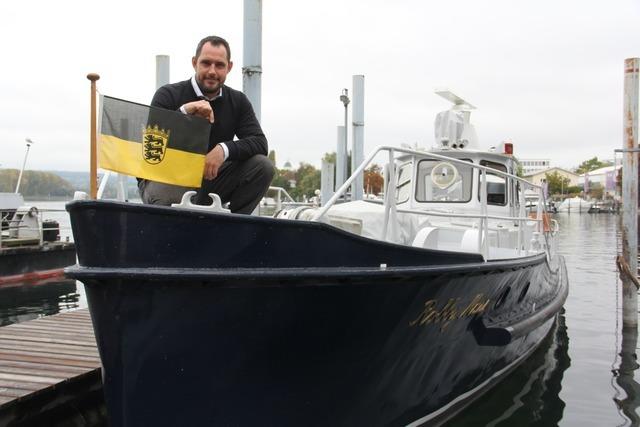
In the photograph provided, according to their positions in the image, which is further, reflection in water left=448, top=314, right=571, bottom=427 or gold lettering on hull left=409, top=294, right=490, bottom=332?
reflection in water left=448, top=314, right=571, bottom=427

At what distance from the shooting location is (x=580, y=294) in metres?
14.7

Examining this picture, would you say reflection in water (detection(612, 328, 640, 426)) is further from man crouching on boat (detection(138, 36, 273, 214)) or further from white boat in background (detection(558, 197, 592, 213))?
white boat in background (detection(558, 197, 592, 213))

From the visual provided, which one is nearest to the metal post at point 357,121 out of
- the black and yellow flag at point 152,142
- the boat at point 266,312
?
the boat at point 266,312

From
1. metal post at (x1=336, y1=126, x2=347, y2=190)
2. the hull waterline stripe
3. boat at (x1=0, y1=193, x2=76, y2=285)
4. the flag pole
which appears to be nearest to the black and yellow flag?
the flag pole

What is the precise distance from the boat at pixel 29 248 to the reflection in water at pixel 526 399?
14439mm

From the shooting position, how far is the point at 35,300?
1519 centimetres

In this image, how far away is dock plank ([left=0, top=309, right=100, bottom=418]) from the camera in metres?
4.64

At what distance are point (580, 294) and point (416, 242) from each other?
36.6ft

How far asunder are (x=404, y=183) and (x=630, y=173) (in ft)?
12.2

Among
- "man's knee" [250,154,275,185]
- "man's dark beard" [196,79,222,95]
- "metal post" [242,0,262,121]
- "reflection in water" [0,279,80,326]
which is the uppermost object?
"metal post" [242,0,262,121]

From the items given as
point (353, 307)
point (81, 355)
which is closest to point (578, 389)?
point (353, 307)

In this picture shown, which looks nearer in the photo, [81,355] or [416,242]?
[416,242]

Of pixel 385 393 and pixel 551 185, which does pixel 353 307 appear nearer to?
pixel 385 393

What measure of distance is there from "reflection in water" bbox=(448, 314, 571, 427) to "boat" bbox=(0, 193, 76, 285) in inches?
568
